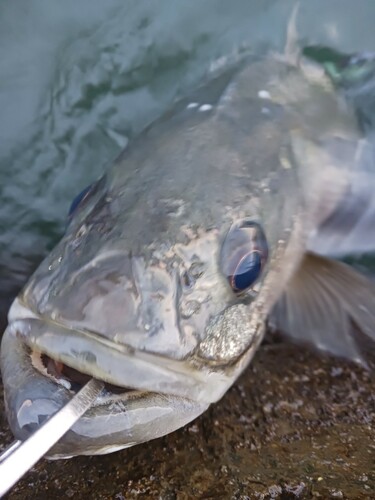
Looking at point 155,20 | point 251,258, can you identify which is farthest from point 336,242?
point 155,20

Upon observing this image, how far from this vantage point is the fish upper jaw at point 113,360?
1738mm

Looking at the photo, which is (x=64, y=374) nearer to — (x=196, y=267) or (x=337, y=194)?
(x=196, y=267)

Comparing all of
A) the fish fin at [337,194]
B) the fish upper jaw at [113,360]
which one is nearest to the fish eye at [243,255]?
the fish upper jaw at [113,360]

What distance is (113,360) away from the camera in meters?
1.74

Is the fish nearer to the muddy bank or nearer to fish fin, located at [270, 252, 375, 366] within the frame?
fish fin, located at [270, 252, 375, 366]

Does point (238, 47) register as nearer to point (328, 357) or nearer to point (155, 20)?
point (155, 20)

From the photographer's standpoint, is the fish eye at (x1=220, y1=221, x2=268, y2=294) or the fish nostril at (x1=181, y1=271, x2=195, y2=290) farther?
the fish eye at (x1=220, y1=221, x2=268, y2=294)

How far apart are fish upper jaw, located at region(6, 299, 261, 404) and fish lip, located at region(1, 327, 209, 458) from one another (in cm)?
4

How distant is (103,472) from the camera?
198 centimetres

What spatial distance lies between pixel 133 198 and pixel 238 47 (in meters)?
2.84

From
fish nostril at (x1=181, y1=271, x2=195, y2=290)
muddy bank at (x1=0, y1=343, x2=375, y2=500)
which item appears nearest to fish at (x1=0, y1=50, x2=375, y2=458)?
fish nostril at (x1=181, y1=271, x2=195, y2=290)

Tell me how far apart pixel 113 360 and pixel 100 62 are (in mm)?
3271

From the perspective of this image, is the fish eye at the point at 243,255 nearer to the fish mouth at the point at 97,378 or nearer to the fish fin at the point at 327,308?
the fish mouth at the point at 97,378

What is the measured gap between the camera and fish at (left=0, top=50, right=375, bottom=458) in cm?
180
